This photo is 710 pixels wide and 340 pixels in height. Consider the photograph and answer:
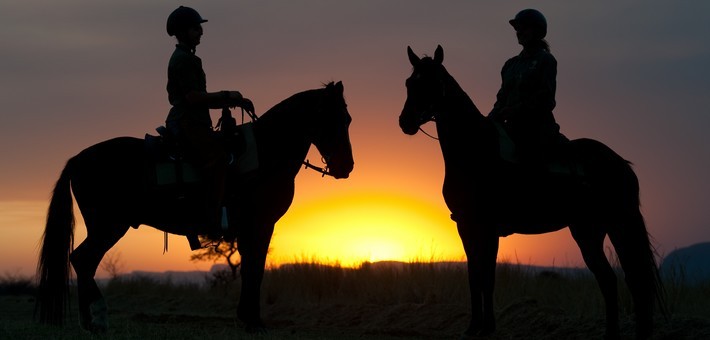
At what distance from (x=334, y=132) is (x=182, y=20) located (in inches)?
86.2

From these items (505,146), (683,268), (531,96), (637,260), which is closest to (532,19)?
(531,96)

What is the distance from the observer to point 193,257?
31688 millimetres

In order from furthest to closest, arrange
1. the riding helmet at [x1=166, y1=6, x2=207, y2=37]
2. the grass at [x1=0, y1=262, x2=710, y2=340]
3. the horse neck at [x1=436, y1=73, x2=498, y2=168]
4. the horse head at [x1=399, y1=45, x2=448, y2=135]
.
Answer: the grass at [x1=0, y1=262, x2=710, y2=340]
the riding helmet at [x1=166, y1=6, x2=207, y2=37]
the horse neck at [x1=436, y1=73, x2=498, y2=168]
the horse head at [x1=399, y1=45, x2=448, y2=135]

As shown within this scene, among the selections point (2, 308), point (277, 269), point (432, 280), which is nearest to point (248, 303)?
point (432, 280)

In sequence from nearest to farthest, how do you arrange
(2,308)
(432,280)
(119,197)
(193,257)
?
(119,197) < (432,280) < (2,308) < (193,257)

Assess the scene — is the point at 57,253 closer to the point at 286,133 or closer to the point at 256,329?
the point at 256,329

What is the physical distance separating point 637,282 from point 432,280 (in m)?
5.53

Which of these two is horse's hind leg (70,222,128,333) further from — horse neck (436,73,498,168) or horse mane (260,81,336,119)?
horse neck (436,73,498,168)

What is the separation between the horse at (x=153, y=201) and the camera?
9.77 m

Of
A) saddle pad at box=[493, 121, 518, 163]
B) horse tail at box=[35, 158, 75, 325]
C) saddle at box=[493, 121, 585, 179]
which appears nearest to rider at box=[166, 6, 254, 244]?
horse tail at box=[35, 158, 75, 325]

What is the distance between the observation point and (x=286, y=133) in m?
10.3

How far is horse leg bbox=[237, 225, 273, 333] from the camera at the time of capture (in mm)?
9828

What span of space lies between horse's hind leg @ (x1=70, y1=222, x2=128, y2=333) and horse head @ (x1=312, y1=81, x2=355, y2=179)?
2.59m

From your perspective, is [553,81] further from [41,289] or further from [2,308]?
[2,308]
